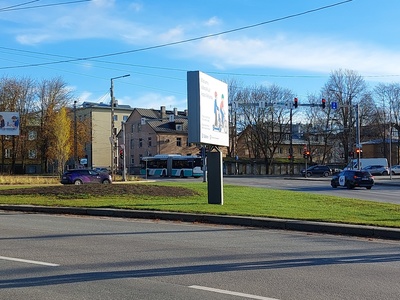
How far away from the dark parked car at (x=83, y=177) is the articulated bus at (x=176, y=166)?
2187 cm

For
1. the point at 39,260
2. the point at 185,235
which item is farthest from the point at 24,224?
the point at 39,260

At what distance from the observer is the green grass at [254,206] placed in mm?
15102

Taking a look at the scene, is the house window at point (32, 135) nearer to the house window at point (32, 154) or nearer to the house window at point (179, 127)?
the house window at point (32, 154)

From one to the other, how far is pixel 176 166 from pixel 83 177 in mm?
27061

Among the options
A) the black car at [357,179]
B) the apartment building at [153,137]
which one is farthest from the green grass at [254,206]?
the apartment building at [153,137]

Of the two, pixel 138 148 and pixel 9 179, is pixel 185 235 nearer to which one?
pixel 9 179

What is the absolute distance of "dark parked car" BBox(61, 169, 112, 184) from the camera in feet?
137

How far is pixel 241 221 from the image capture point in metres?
14.7

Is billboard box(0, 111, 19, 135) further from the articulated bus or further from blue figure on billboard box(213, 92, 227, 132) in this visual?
blue figure on billboard box(213, 92, 227, 132)

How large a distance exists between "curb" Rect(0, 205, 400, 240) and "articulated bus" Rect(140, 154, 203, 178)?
4677cm

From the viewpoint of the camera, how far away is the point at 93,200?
21.2 metres

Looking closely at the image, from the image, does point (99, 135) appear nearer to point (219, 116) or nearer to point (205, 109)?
point (219, 116)

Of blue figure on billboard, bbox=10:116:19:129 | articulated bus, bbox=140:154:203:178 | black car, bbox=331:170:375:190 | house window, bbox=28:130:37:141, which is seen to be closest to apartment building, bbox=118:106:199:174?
house window, bbox=28:130:37:141

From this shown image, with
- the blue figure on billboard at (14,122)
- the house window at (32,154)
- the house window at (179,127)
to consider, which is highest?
the house window at (179,127)
